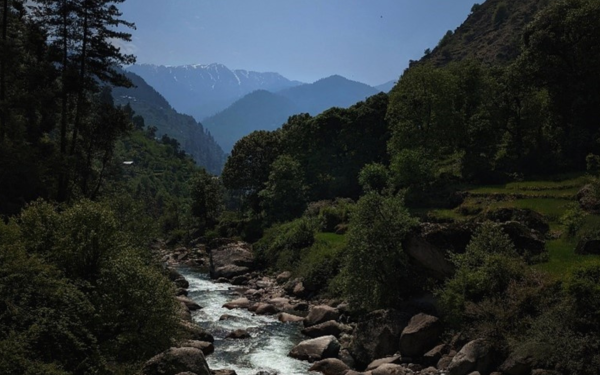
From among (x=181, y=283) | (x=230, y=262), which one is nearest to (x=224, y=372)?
(x=181, y=283)

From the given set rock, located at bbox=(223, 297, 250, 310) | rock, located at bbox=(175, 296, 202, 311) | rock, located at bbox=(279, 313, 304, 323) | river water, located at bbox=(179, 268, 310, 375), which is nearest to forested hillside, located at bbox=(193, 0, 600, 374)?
rock, located at bbox=(279, 313, 304, 323)

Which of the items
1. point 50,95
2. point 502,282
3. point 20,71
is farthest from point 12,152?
point 502,282

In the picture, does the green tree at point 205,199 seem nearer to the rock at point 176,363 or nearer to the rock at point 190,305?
the rock at point 190,305

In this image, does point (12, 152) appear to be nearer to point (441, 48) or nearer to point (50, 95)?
point (50, 95)

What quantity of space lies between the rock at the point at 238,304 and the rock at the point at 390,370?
22070mm

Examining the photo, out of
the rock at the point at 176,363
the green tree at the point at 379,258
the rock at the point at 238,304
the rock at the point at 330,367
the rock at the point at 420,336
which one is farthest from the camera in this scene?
the rock at the point at 238,304

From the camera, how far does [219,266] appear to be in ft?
214

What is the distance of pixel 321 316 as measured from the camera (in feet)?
121

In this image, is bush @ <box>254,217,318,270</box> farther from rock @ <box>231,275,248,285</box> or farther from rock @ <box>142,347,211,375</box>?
rock @ <box>142,347,211,375</box>

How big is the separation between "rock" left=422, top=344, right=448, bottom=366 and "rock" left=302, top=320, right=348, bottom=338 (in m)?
8.34

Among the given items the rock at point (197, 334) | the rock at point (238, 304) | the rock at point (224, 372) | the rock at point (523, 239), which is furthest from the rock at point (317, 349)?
the rock at point (238, 304)

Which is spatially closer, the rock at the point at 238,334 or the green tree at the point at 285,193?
the rock at the point at 238,334

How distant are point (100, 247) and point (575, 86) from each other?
59.1 meters

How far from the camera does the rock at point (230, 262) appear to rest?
63406mm
